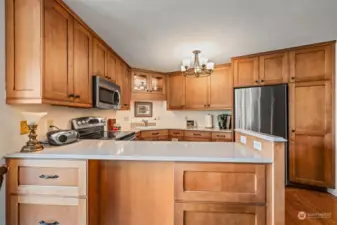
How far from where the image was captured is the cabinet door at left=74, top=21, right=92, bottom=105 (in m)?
2.14

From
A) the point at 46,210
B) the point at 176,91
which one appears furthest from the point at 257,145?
the point at 176,91

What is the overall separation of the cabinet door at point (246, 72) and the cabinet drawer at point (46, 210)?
3068mm

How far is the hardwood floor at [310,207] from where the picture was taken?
2322 millimetres

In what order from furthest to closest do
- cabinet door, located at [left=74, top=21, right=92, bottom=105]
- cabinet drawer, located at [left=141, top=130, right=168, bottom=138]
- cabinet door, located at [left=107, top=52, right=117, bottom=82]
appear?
cabinet drawer, located at [left=141, top=130, right=168, bottom=138], cabinet door, located at [left=107, top=52, right=117, bottom=82], cabinet door, located at [left=74, top=21, right=92, bottom=105]

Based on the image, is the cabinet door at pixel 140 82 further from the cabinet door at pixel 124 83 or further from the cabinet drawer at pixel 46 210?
the cabinet drawer at pixel 46 210

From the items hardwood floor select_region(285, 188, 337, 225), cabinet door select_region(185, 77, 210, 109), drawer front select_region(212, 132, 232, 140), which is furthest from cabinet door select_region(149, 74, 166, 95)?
hardwood floor select_region(285, 188, 337, 225)

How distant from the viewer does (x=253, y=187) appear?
55.6 inches

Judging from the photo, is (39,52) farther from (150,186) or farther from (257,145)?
(257,145)

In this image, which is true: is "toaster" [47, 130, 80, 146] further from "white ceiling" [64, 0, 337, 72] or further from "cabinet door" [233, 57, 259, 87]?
"cabinet door" [233, 57, 259, 87]

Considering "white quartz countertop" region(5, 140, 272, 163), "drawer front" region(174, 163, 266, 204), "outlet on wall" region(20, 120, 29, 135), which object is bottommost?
"drawer front" region(174, 163, 266, 204)

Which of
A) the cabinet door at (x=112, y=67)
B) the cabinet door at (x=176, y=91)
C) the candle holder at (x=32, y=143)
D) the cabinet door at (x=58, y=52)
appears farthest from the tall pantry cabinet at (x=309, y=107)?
the candle holder at (x=32, y=143)

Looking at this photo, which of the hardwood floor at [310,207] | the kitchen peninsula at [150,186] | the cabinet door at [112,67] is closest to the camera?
the kitchen peninsula at [150,186]

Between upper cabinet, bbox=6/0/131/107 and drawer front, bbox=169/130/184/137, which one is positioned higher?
upper cabinet, bbox=6/0/131/107

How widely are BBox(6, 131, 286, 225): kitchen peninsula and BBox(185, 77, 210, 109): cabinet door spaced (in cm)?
287
